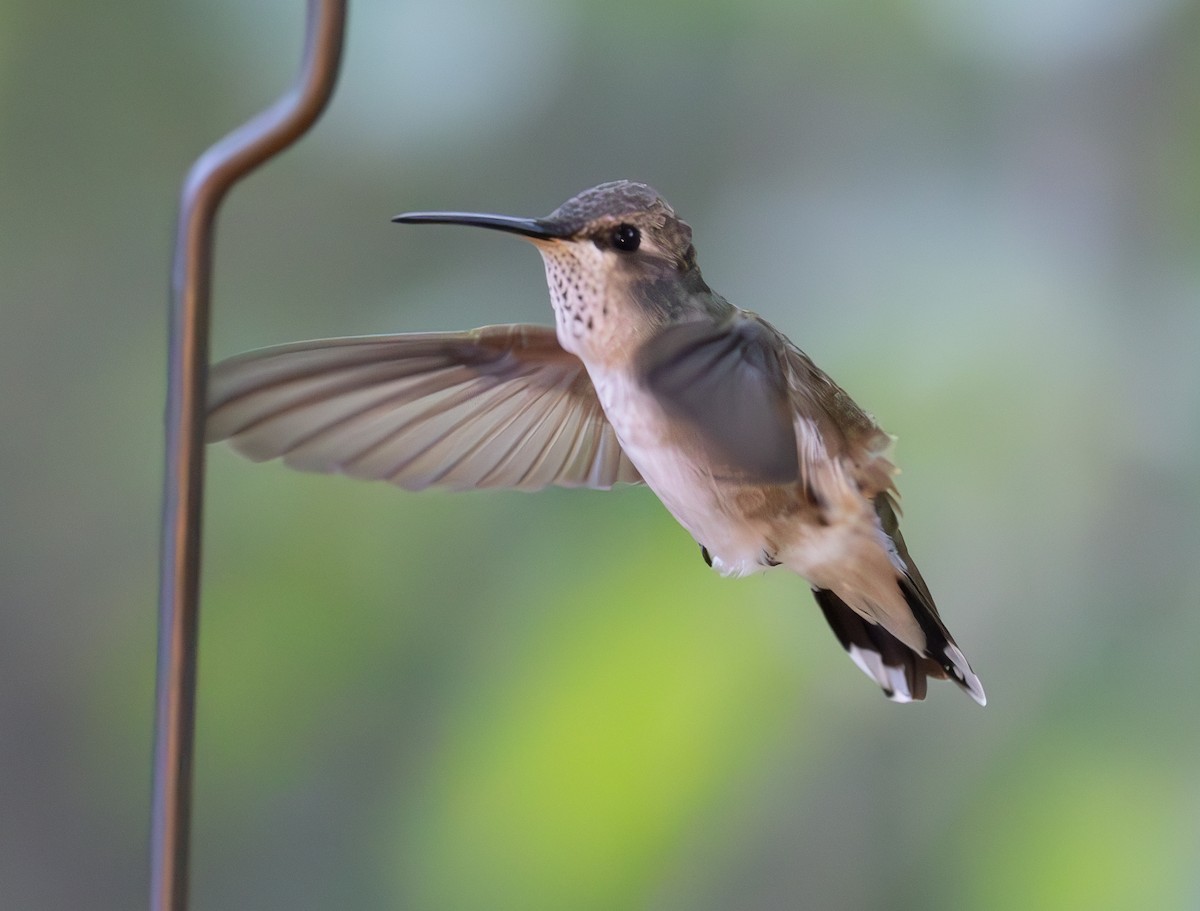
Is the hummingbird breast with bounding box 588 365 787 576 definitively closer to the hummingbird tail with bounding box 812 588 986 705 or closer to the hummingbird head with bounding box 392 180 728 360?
the hummingbird head with bounding box 392 180 728 360

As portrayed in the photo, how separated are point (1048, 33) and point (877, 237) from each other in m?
0.29

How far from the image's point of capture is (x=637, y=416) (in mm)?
562

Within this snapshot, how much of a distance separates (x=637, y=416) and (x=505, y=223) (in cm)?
11

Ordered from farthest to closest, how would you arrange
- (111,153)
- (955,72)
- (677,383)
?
(955,72) → (111,153) → (677,383)

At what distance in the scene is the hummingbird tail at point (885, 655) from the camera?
0.79 m

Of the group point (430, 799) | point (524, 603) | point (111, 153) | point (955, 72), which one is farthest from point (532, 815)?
point (955, 72)

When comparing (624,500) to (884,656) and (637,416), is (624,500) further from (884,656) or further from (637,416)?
(637,416)

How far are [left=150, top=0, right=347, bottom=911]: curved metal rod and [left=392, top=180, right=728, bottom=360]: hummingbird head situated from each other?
189 millimetres

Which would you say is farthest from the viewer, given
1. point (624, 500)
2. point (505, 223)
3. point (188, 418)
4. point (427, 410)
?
point (624, 500)

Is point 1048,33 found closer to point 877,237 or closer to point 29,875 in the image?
point 877,237

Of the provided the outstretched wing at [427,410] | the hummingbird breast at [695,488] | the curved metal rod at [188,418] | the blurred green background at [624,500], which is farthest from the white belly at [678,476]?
the blurred green background at [624,500]

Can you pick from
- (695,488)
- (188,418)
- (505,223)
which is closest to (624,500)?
(695,488)

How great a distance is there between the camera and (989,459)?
1385mm

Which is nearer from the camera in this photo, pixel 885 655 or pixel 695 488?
pixel 695 488
